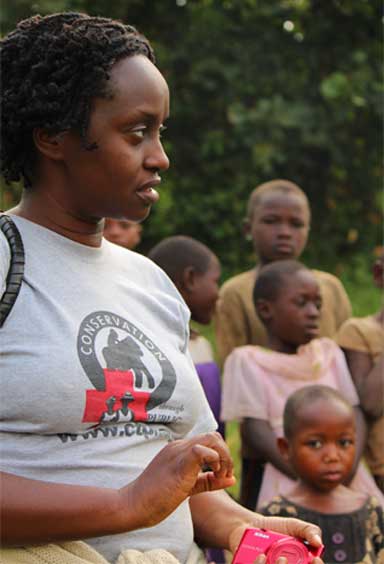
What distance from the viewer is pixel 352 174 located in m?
9.41

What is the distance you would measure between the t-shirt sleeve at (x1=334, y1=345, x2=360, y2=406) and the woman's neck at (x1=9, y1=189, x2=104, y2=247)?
2509 millimetres

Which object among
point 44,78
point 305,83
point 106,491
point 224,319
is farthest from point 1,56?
point 305,83

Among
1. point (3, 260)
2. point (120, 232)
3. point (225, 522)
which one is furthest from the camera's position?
point (120, 232)

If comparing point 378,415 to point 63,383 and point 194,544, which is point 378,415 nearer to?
point 194,544

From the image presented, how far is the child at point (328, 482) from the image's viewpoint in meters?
3.67

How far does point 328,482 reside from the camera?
3.74 m

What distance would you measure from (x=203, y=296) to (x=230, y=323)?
365mm

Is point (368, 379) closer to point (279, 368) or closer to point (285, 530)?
→ point (279, 368)

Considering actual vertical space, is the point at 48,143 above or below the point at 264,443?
above

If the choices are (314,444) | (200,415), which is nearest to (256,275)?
(314,444)

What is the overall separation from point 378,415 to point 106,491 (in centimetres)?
280

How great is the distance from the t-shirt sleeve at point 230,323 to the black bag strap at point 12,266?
2908 mm

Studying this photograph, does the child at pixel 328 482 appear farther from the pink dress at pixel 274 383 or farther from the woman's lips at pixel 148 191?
the woman's lips at pixel 148 191

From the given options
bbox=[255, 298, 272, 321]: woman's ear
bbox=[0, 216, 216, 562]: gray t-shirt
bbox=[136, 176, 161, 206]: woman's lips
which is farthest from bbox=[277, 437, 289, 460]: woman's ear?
bbox=[136, 176, 161, 206]: woman's lips
